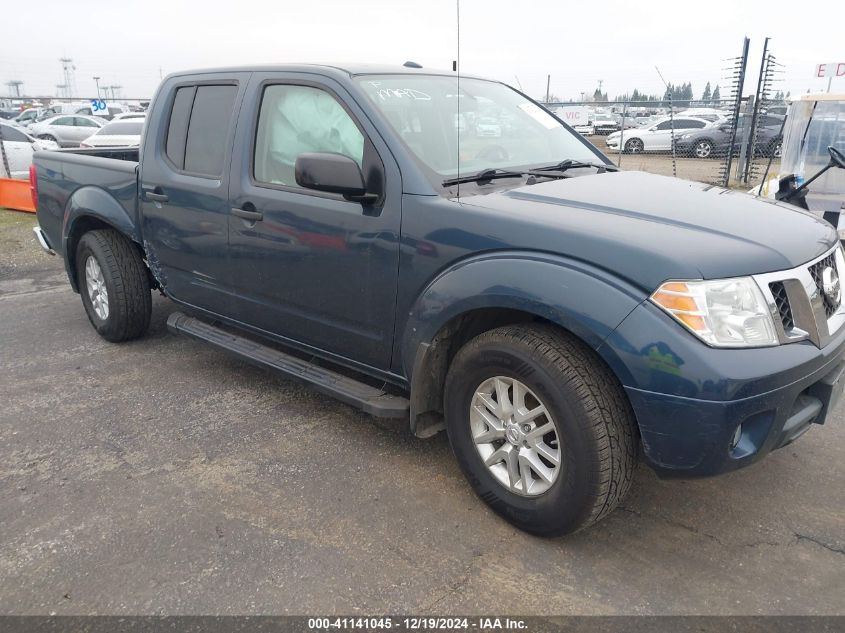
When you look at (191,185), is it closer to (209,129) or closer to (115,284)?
(209,129)

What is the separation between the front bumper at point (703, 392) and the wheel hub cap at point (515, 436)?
37 cm

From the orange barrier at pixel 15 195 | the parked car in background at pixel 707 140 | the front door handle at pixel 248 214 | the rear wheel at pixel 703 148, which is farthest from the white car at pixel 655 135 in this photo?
the front door handle at pixel 248 214

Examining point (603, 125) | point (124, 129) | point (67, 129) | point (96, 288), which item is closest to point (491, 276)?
point (96, 288)

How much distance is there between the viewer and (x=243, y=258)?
138 inches

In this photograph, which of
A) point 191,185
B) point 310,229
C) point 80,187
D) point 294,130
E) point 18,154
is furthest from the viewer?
point 18,154

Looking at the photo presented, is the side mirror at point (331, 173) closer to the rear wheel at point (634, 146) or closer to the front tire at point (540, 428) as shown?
the front tire at point (540, 428)

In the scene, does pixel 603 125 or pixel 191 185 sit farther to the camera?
pixel 603 125

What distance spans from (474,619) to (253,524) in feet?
3.37

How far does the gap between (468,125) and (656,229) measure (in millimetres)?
1331

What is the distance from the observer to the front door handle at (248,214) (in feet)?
11.0

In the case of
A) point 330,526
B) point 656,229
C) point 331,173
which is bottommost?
point 330,526

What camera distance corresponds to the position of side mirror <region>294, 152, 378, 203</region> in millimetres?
2756

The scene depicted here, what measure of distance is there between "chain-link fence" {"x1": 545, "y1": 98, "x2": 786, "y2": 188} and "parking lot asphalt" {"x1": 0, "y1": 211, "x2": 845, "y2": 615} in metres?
5.76

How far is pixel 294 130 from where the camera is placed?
10.9ft
